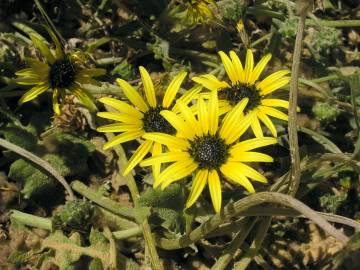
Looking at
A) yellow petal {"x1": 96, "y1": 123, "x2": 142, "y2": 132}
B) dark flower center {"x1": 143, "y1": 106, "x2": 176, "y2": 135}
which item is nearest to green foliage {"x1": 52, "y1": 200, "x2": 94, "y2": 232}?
yellow petal {"x1": 96, "y1": 123, "x2": 142, "y2": 132}

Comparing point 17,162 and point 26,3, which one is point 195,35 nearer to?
point 26,3

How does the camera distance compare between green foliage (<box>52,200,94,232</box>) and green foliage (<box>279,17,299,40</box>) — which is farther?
green foliage (<box>279,17,299,40</box>)

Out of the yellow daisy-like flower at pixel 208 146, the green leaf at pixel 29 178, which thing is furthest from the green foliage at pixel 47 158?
the yellow daisy-like flower at pixel 208 146

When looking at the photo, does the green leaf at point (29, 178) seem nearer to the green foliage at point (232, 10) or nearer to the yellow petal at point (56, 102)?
the yellow petal at point (56, 102)

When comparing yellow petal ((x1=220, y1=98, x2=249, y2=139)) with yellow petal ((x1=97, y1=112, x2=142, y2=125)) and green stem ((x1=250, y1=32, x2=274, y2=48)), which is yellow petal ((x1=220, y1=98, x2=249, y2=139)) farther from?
green stem ((x1=250, y1=32, x2=274, y2=48))

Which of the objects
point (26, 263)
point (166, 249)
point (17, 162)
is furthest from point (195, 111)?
point (26, 263)

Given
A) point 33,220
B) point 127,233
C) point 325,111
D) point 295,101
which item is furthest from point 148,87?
point 325,111
